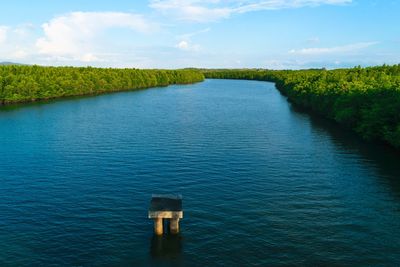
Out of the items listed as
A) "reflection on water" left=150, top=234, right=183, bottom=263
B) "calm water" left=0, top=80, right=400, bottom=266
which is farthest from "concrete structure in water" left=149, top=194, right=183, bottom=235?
"calm water" left=0, top=80, right=400, bottom=266

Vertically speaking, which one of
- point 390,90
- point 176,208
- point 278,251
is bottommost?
point 278,251

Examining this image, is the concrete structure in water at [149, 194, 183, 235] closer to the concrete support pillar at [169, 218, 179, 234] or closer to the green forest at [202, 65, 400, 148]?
the concrete support pillar at [169, 218, 179, 234]

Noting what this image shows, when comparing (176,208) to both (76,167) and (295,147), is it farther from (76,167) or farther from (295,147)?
(295,147)

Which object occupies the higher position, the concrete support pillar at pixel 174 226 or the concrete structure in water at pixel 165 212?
the concrete structure in water at pixel 165 212

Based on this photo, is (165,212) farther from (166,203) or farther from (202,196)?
(202,196)

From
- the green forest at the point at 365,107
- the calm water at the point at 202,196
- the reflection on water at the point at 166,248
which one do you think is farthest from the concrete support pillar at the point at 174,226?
the green forest at the point at 365,107

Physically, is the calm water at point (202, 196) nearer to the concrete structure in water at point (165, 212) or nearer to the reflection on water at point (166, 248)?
the reflection on water at point (166, 248)

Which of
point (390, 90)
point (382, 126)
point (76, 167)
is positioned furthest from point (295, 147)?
point (76, 167)
